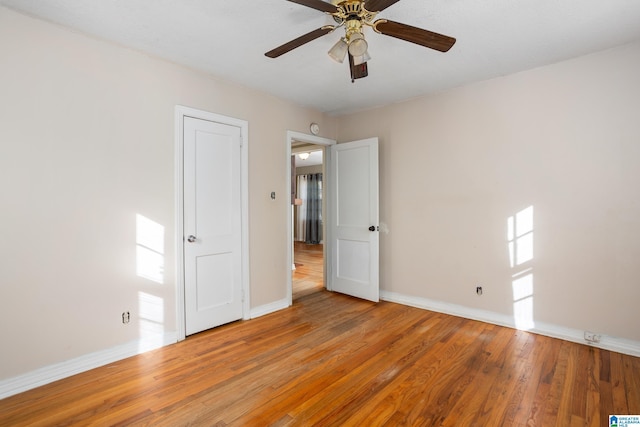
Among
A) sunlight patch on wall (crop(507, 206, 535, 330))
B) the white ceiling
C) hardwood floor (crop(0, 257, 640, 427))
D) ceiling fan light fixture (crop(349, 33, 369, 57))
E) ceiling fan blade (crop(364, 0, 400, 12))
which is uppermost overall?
the white ceiling

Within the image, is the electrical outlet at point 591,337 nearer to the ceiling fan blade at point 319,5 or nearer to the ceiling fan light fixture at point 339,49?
the ceiling fan light fixture at point 339,49

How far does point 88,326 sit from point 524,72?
457cm

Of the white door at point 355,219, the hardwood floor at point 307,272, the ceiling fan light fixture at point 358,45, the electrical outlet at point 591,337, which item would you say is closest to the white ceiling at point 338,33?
the ceiling fan light fixture at point 358,45

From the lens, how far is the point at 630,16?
85.6 inches

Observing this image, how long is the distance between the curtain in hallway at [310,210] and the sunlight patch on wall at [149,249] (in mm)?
7155

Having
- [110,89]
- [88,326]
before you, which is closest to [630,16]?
[110,89]

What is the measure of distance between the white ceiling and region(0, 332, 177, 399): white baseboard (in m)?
2.53

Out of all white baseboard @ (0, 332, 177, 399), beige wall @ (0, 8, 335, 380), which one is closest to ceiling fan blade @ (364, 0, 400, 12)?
beige wall @ (0, 8, 335, 380)

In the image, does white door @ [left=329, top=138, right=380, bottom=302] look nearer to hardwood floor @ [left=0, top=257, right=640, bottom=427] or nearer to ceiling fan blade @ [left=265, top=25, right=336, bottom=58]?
hardwood floor @ [left=0, top=257, right=640, bottom=427]

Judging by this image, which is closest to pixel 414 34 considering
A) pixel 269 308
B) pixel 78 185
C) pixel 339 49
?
pixel 339 49

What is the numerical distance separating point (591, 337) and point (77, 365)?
14.2 feet

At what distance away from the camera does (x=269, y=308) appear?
3.69 meters

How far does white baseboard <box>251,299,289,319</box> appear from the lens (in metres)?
3.54

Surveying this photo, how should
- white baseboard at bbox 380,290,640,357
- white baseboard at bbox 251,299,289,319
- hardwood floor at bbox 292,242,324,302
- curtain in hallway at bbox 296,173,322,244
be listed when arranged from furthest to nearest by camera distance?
1. curtain in hallway at bbox 296,173,322,244
2. hardwood floor at bbox 292,242,324,302
3. white baseboard at bbox 251,299,289,319
4. white baseboard at bbox 380,290,640,357
